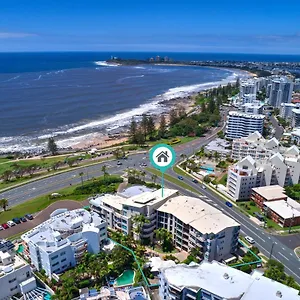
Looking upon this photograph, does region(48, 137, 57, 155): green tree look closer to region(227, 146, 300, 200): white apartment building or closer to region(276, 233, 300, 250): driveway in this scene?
region(227, 146, 300, 200): white apartment building

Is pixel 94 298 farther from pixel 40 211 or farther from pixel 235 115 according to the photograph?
pixel 235 115

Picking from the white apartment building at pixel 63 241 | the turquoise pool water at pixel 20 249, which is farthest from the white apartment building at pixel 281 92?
the turquoise pool water at pixel 20 249

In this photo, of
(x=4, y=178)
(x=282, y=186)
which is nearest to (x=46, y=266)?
(x=4, y=178)

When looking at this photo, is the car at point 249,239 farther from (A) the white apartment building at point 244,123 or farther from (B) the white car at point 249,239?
(A) the white apartment building at point 244,123

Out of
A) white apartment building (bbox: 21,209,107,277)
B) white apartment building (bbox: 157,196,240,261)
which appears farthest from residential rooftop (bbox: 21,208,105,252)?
white apartment building (bbox: 157,196,240,261)

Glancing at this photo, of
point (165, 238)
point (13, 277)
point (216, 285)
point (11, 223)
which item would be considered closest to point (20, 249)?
point (11, 223)
